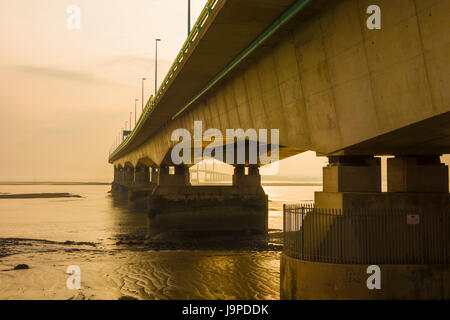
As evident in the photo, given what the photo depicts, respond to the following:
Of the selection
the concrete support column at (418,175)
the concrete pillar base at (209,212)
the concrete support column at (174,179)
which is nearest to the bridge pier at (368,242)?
the concrete support column at (418,175)

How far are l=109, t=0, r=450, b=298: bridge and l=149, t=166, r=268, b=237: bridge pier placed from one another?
15708 millimetres

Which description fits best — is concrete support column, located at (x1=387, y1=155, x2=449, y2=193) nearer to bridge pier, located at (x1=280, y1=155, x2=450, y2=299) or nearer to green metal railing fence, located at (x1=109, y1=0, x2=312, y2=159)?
bridge pier, located at (x1=280, y1=155, x2=450, y2=299)

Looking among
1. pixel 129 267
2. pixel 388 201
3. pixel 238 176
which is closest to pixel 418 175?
pixel 388 201

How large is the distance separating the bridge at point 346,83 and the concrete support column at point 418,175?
0.09 ft

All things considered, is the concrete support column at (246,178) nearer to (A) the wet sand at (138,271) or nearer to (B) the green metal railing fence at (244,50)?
(A) the wet sand at (138,271)

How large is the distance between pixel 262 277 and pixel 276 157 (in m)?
16.2

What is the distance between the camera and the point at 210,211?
32.9m

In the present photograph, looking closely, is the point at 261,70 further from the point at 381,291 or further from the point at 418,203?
the point at 381,291

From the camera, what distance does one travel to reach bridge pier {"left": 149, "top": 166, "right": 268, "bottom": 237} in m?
32.7

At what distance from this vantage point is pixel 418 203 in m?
11.5

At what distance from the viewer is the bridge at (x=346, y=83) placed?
8.09 metres

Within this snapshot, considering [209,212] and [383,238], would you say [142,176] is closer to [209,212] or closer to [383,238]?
[209,212]

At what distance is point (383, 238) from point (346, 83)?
12.6 ft

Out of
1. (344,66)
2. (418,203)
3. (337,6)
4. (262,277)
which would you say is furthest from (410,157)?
(262,277)
